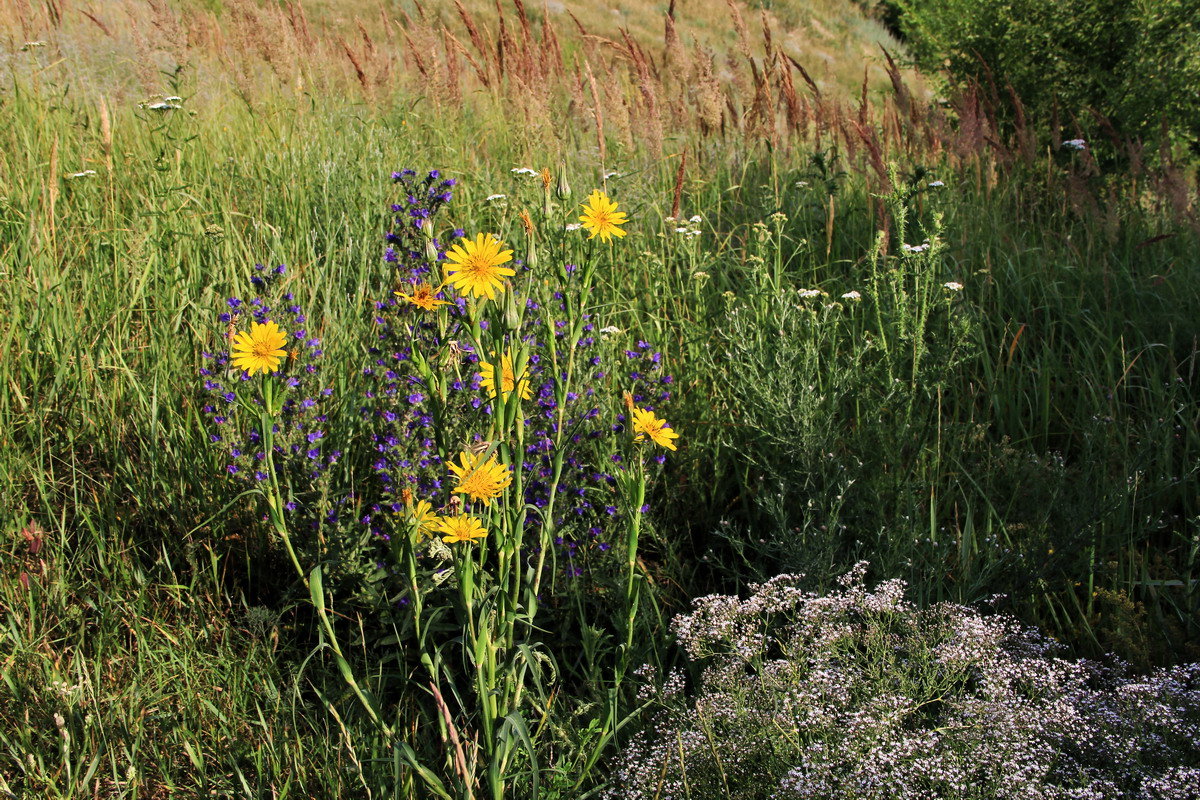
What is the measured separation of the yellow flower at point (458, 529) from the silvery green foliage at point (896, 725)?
52 cm

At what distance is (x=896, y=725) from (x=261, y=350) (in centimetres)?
125

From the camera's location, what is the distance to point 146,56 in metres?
3.93

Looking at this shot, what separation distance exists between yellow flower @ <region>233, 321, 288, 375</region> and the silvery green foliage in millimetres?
899

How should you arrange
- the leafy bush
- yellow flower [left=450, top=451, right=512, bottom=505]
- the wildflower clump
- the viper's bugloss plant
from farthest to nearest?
A: the leafy bush, the wildflower clump, the viper's bugloss plant, yellow flower [left=450, top=451, right=512, bottom=505]

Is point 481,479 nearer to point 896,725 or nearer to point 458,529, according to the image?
point 458,529

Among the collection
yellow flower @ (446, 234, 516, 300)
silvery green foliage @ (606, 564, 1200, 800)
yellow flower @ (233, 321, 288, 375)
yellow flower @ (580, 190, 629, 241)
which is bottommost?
silvery green foliage @ (606, 564, 1200, 800)

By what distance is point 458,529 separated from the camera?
125 centimetres

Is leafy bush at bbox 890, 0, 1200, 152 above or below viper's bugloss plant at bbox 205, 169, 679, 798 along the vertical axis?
above

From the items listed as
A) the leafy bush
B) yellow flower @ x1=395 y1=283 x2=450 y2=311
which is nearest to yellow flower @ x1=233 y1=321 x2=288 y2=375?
yellow flower @ x1=395 y1=283 x2=450 y2=311

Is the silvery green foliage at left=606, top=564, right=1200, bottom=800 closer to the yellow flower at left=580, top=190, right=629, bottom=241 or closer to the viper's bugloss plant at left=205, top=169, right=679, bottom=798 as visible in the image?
the viper's bugloss plant at left=205, top=169, right=679, bottom=798

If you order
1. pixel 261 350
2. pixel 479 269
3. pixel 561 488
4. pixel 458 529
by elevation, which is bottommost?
pixel 561 488

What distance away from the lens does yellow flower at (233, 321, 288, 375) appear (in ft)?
4.44

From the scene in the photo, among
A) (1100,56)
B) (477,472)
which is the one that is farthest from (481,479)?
(1100,56)

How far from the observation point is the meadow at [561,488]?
148cm
